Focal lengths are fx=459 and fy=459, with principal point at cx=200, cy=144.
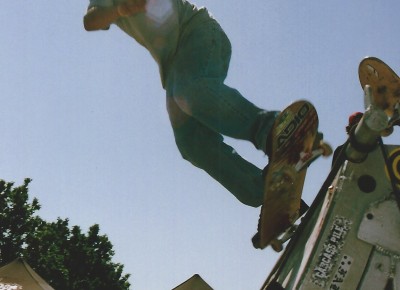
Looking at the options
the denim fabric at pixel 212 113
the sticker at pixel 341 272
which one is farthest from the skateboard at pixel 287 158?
the sticker at pixel 341 272

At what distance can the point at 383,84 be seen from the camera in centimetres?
227

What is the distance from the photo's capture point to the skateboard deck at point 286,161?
2289 mm

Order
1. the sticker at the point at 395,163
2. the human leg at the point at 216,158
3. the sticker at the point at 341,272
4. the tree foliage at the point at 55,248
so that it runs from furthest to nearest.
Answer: the tree foliage at the point at 55,248
the human leg at the point at 216,158
the sticker at the point at 395,163
the sticker at the point at 341,272

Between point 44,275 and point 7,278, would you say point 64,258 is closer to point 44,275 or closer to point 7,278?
point 44,275

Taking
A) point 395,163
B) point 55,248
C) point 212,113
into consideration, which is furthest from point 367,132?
point 55,248

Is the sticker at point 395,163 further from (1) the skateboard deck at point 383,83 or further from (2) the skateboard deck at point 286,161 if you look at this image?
(2) the skateboard deck at point 286,161

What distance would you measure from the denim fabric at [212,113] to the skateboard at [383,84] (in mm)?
505

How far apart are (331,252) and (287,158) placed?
648 millimetres

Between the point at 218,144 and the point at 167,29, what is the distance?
2.63ft

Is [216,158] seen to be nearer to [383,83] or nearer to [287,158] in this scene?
[287,158]

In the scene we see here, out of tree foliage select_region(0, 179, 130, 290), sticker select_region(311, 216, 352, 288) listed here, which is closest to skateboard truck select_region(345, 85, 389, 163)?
sticker select_region(311, 216, 352, 288)

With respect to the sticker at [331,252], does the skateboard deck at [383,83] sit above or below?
above

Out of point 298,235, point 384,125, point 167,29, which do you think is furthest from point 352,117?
point 167,29

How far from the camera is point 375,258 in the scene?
1.77m
